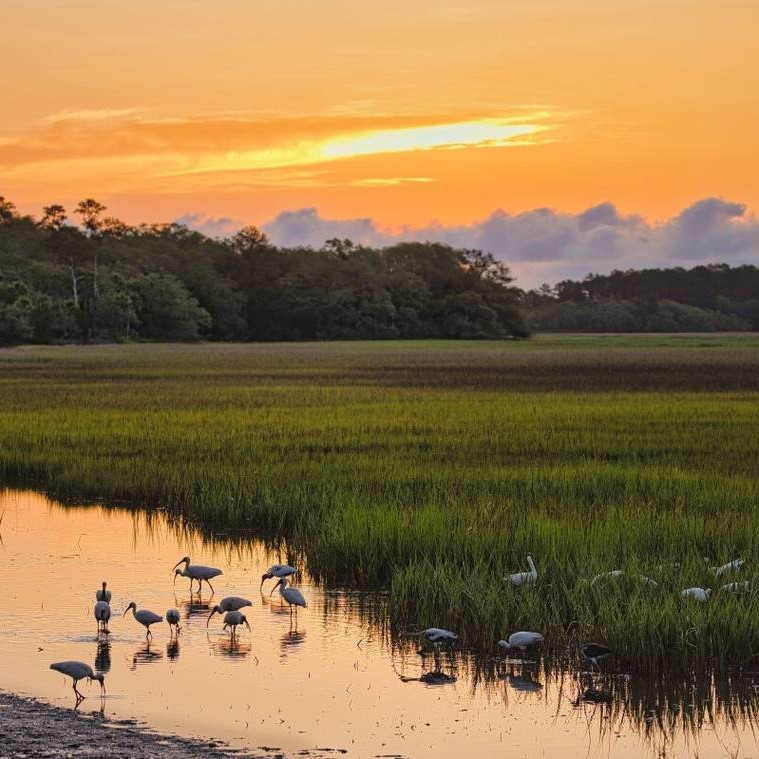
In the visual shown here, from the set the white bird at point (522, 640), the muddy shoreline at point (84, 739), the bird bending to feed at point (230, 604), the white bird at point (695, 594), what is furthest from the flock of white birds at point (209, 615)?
the white bird at point (695, 594)

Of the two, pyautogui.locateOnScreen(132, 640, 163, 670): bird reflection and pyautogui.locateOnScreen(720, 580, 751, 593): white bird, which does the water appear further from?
pyautogui.locateOnScreen(720, 580, 751, 593): white bird

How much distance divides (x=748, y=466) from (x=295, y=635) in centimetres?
1198

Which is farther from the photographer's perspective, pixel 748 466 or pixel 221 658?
pixel 748 466

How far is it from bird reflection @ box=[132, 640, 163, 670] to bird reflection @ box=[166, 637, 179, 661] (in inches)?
3.3

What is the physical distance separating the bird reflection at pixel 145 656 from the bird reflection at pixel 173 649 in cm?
8

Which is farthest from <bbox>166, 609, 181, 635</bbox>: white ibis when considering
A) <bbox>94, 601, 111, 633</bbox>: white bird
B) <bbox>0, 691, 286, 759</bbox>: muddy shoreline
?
<bbox>0, 691, 286, 759</bbox>: muddy shoreline

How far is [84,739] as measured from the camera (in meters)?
8.96

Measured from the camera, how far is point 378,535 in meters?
15.4

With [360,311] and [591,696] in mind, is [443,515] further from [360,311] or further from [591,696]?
[360,311]

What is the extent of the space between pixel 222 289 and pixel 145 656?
449ft

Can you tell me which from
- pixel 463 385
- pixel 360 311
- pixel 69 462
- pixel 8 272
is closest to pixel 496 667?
pixel 69 462

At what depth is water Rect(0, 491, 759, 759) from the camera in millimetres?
9562

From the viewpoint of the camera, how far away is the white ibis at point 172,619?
12.3 metres

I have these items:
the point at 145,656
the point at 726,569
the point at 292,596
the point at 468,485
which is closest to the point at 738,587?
the point at 726,569
